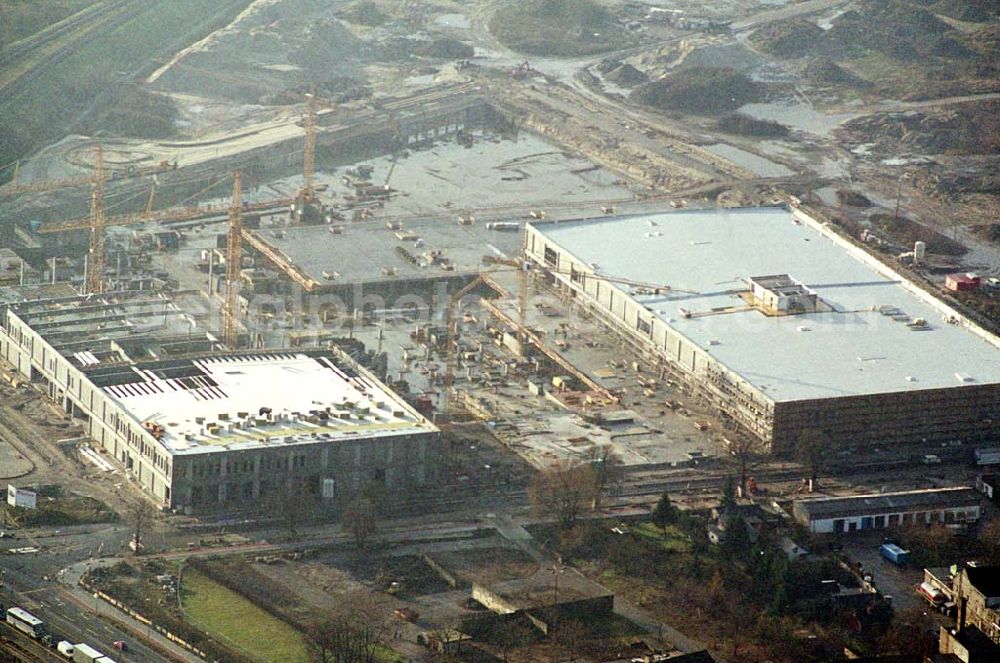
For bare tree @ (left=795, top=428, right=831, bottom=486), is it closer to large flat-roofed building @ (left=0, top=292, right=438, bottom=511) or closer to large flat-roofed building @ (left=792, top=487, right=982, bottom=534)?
large flat-roofed building @ (left=792, top=487, right=982, bottom=534)

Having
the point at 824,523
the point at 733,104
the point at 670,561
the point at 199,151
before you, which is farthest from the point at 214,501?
the point at 733,104

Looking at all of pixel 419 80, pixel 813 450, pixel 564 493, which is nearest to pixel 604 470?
pixel 564 493

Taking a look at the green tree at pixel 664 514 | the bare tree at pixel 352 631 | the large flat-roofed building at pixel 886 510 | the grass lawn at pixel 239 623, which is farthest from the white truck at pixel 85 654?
the large flat-roofed building at pixel 886 510

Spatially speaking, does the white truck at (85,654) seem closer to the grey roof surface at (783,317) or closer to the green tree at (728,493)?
the green tree at (728,493)

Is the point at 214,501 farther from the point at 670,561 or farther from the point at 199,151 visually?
the point at 199,151

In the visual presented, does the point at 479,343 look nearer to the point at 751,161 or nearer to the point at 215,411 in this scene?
the point at 215,411

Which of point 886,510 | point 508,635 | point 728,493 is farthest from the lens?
point 886,510

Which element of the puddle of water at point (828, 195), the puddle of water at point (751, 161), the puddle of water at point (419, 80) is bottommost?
the puddle of water at point (419, 80)

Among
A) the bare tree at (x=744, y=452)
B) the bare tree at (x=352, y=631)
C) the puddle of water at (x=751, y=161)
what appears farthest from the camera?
the puddle of water at (x=751, y=161)
